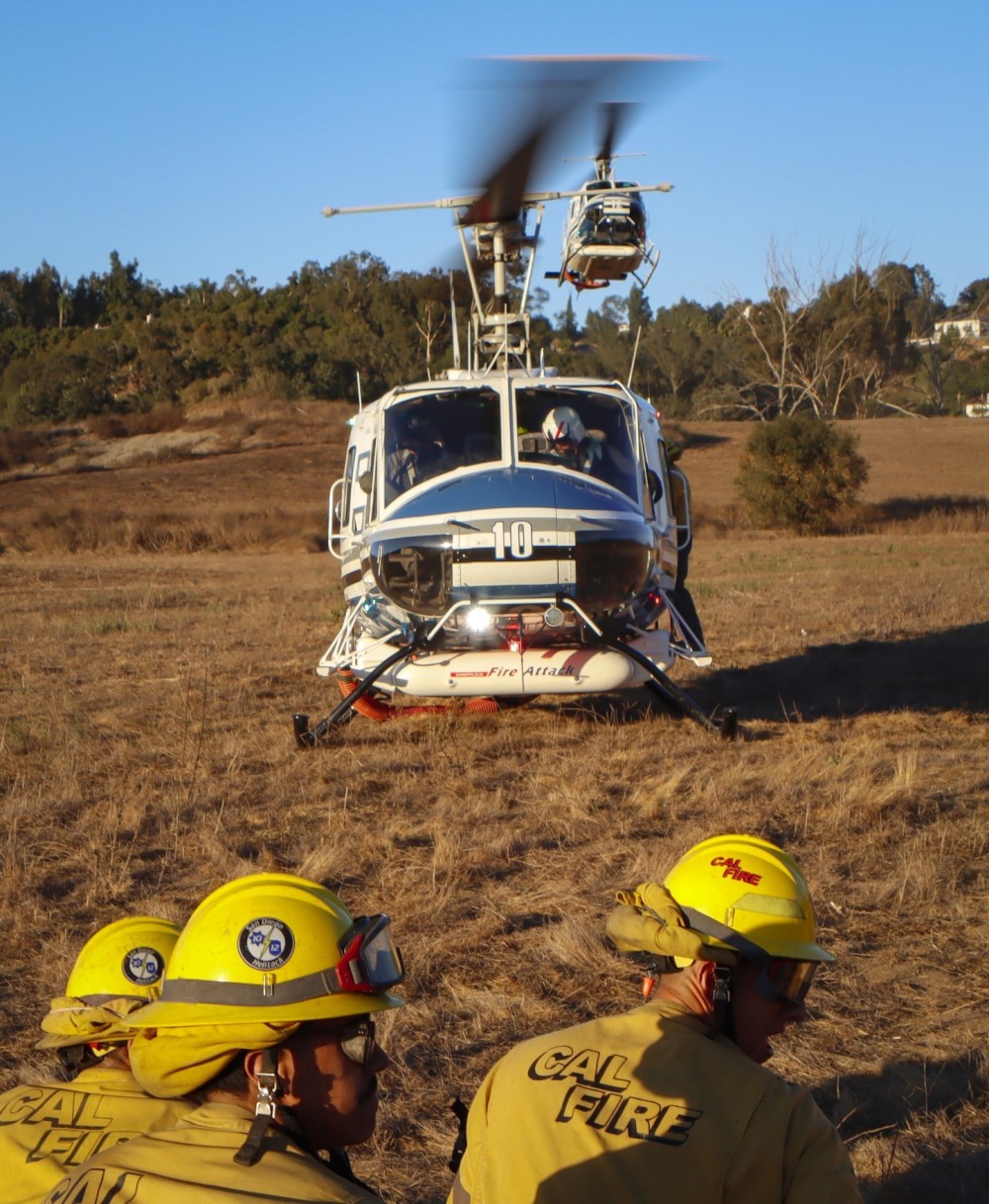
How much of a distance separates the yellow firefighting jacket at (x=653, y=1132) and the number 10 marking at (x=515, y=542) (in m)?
6.70

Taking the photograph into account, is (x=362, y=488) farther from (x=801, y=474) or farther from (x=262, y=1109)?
(x=801, y=474)

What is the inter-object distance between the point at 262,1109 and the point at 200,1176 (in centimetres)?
20

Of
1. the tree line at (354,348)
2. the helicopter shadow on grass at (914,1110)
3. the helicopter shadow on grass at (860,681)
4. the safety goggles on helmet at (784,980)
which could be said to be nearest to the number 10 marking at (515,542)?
the helicopter shadow on grass at (860,681)

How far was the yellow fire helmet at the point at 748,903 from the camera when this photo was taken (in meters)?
2.65

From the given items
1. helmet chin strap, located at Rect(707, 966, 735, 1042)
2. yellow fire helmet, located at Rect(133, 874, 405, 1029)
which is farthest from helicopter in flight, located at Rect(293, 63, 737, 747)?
yellow fire helmet, located at Rect(133, 874, 405, 1029)

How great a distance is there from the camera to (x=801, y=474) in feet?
98.9

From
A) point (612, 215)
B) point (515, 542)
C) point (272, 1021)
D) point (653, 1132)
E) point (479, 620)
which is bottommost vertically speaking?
point (479, 620)

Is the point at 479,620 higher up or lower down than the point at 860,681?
higher up

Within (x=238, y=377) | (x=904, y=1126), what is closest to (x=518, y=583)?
(x=904, y=1126)

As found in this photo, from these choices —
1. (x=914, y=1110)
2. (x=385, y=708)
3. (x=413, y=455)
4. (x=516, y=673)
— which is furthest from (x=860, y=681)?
(x=914, y=1110)

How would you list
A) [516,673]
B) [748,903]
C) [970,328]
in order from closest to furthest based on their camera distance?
[748,903] < [516,673] < [970,328]

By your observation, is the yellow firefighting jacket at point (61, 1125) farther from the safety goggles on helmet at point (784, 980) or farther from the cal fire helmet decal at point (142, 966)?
the safety goggles on helmet at point (784, 980)

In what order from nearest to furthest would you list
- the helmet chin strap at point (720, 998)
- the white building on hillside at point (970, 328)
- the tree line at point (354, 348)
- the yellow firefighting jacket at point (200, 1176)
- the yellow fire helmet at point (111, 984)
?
1. the yellow firefighting jacket at point (200, 1176)
2. the helmet chin strap at point (720, 998)
3. the yellow fire helmet at point (111, 984)
4. the tree line at point (354, 348)
5. the white building on hillside at point (970, 328)

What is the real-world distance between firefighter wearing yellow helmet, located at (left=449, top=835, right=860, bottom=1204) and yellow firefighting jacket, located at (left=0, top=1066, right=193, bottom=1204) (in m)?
0.60
